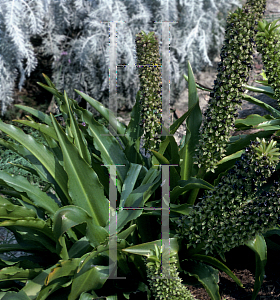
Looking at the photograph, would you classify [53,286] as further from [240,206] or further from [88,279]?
[240,206]

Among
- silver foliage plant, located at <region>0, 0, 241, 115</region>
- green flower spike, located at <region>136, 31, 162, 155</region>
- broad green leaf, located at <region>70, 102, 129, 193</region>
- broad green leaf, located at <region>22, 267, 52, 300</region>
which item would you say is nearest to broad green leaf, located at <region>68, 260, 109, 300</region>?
broad green leaf, located at <region>22, 267, 52, 300</region>

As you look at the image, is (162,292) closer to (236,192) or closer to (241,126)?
(236,192)

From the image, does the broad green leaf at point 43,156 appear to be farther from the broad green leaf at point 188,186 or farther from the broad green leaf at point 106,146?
the broad green leaf at point 188,186

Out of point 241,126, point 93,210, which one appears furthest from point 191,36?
point 93,210

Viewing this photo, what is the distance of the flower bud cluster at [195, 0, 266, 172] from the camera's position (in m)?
1.55

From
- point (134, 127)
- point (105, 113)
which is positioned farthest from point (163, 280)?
point (105, 113)

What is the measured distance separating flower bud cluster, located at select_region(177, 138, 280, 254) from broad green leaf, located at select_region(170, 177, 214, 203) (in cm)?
18

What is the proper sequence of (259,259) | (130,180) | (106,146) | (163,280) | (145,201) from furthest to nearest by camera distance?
(106,146) < (130,180) < (145,201) < (259,259) < (163,280)

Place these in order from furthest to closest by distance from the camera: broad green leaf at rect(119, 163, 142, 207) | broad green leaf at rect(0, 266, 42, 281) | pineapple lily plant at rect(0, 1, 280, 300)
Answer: broad green leaf at rect(119, 163, 142, 207)
broad green leaf at rect(0, 266, 42, 281)
pineapple lily plant at rect(0, 1, 280, 300)

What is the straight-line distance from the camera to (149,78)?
68.2 inches

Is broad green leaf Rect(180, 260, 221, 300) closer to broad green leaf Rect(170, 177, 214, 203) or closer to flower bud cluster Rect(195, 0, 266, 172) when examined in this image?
broad green leaf Rect(170, 177, 214, 203)

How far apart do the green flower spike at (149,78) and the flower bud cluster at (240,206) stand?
1.73ft

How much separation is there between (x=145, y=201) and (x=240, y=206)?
59 cm

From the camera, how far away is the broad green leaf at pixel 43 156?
1.94 meters
